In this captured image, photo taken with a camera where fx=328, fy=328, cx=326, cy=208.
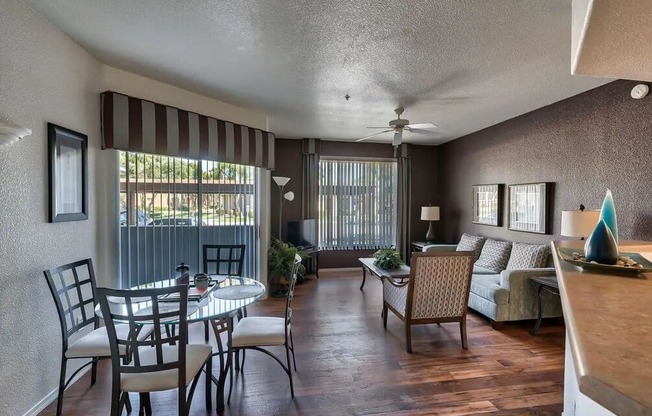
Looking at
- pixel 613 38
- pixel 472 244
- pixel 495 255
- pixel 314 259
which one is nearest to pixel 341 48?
pixel 613 38

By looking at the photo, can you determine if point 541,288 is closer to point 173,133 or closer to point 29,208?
point 173,133

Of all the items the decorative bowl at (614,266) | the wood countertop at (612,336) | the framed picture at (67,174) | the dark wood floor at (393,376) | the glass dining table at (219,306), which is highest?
the framed picture at (67,174)

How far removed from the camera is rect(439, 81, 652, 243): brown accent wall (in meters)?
3.06

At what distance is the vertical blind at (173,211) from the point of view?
11.0ft

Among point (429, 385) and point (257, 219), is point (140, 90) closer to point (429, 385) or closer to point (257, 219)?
point (257, 219)

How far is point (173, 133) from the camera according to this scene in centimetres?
344

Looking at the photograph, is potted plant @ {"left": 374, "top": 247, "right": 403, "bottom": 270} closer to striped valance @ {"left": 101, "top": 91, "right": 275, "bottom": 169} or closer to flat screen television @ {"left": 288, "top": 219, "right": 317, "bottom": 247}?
flat screen television @ {"left": 288, "top": 219, "right": 317, "bottom": 247}

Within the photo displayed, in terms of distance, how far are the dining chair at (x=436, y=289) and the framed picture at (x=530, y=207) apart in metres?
1.72

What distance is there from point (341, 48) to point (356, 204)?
4179 mm

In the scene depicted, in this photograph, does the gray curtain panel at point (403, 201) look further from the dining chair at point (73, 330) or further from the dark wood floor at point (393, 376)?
the dining chair at point (73, 330)

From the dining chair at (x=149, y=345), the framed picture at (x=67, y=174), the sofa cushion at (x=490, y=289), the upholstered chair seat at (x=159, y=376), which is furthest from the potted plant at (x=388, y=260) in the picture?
the framed picture at (x=67, y=174)

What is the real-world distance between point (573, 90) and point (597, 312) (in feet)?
12.1

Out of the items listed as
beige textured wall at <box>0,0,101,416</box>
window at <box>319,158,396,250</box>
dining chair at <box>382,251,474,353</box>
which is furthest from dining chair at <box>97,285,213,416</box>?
window at <box>319,158,396,250</box>

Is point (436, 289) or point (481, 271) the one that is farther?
point (481, 271)
